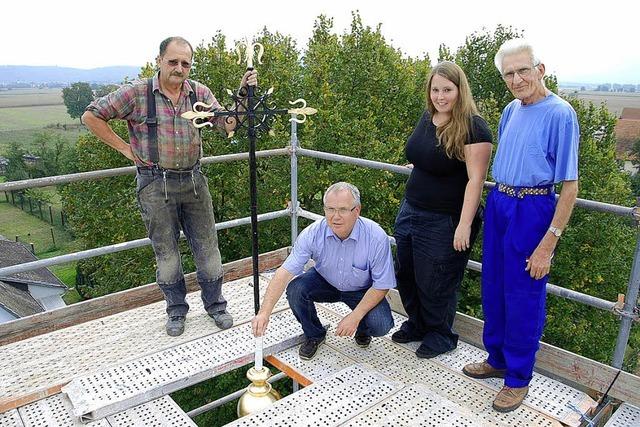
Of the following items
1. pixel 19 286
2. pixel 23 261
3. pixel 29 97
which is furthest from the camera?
pixel 29 97

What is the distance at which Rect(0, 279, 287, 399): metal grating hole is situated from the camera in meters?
2.95

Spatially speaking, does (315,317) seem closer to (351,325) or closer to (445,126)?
(351,325)

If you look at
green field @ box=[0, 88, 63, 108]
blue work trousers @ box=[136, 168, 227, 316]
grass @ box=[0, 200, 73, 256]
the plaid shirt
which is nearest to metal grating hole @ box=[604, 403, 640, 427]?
blue work trousers @ box=[136, 168, 227, 316]

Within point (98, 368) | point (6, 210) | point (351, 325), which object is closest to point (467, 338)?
point (351, 325)

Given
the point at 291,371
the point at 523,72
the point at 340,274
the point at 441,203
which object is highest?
the point at 523,72

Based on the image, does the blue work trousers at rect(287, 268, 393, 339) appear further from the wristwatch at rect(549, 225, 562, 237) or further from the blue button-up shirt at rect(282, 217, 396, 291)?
the wristwatch at rect(549, 225, 562, 237)

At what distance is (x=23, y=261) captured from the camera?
119 ft

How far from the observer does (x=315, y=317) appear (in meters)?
3.29

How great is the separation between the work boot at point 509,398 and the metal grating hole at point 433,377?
0.03 meters

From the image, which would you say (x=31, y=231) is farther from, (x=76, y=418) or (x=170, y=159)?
(x=76, y=418)

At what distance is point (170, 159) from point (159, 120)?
0.81 ft

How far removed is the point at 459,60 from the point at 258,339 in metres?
17.5

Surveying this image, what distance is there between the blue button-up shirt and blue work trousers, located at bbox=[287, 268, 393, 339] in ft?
0.36

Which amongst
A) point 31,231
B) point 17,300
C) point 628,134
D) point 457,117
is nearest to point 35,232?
point 31,231
